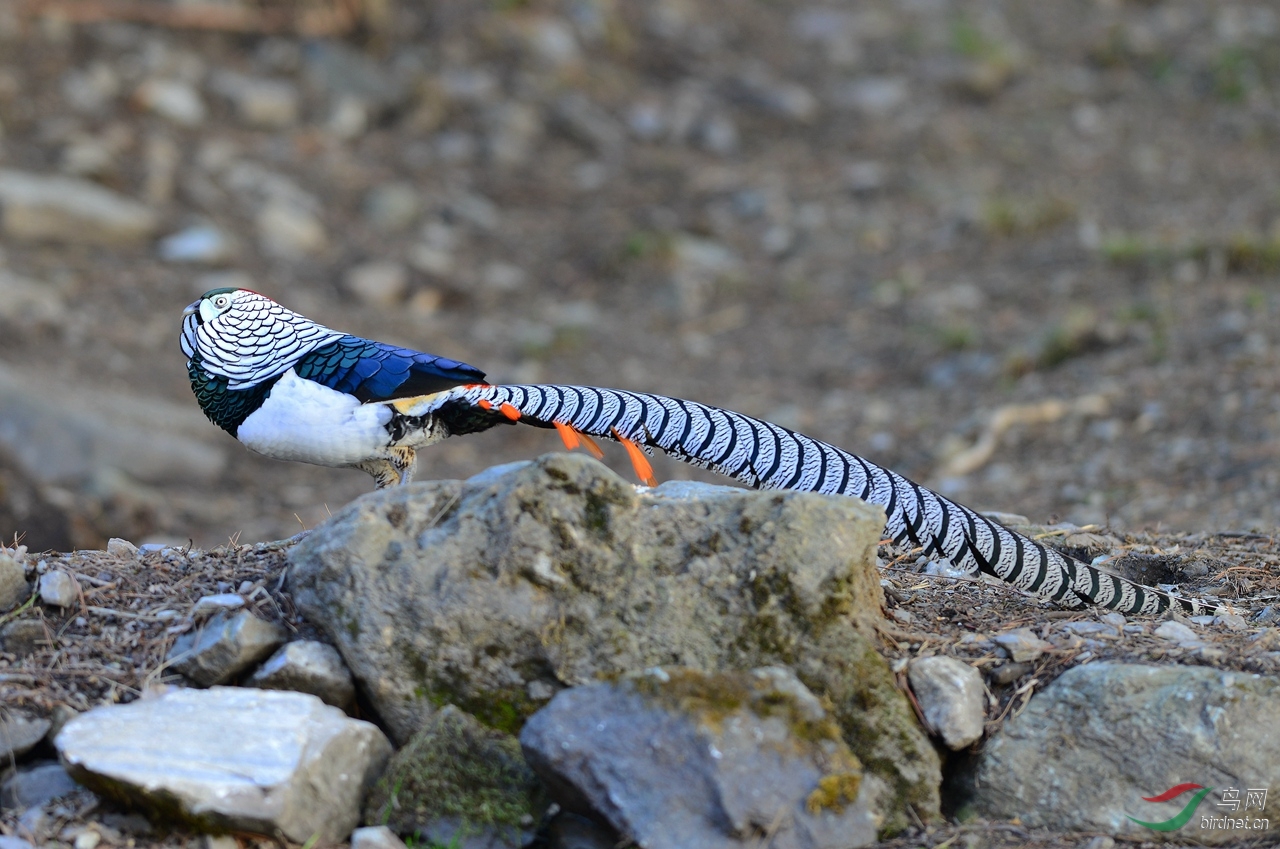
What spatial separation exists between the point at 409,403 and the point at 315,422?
0.30 meters

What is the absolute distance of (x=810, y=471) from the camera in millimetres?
4145

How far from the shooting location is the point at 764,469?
4113 millimetres

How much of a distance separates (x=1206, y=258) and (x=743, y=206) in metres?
4.09

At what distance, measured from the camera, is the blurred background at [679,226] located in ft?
26.7

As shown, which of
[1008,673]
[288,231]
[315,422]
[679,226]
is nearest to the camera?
[1008,673]

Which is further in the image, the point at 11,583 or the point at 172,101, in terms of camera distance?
the point at 172,101

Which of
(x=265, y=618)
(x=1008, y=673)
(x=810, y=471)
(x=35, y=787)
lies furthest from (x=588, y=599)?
(x=35, y=787)

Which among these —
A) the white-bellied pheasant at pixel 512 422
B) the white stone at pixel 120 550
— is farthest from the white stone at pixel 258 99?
the white stone at pixel 120 550

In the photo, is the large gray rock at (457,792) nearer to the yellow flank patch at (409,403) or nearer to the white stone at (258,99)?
the yellow flank patch at (409,403)

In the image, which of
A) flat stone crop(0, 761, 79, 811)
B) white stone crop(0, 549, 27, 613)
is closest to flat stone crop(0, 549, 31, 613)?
white stone crop(0, 549, 27, 613)

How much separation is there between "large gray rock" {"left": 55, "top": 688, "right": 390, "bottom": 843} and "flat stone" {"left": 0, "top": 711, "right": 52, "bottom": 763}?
0.20 meters

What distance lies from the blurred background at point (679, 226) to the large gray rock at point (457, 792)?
4.20 metres

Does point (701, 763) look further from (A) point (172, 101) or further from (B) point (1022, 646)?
(A) point (172, 101)

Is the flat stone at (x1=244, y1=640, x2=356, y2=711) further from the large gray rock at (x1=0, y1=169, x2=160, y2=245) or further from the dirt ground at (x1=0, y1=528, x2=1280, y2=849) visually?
the large gray rock at (x1=0, y1=169, x2=160, y2=245)
